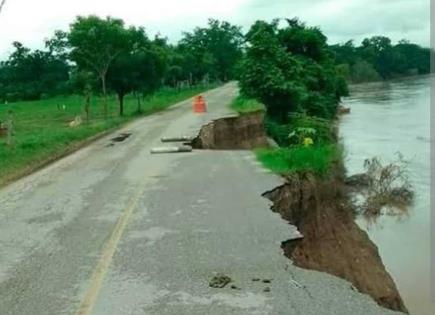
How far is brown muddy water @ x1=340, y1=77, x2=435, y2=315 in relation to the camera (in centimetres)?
1312

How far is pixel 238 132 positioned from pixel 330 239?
563 inches

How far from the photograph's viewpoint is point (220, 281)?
685 cm

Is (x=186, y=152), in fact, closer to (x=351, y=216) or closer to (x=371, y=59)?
(x=351, y=216)

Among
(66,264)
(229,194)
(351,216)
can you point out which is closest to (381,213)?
(351,216)

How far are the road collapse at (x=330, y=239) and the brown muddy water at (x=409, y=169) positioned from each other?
0.55 metres

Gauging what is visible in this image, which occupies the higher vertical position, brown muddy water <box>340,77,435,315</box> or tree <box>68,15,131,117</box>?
tree <box>68,15,131,117</box>

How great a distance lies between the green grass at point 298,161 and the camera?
15023 mm

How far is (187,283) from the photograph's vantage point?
6.86 m

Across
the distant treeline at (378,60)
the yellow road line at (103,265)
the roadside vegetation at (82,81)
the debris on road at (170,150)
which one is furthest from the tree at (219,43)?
the yellow road line at (103,265)

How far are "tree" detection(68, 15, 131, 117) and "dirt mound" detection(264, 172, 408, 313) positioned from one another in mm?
19454

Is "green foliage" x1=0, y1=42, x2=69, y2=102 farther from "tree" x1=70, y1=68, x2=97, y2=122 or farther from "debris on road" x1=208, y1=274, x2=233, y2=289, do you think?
"debris on road" x1=208, y1=274, x2=233, y2=289

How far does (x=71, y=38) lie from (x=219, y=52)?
70.7 meters

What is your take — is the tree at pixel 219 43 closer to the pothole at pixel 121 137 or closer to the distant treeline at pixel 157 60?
the distant treeline at pixel 157 60

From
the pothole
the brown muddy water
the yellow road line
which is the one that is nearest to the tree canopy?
the brown muddy water
